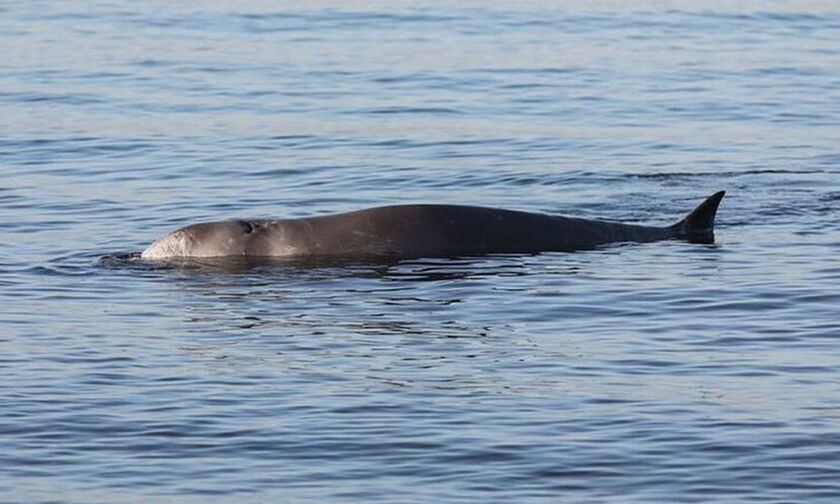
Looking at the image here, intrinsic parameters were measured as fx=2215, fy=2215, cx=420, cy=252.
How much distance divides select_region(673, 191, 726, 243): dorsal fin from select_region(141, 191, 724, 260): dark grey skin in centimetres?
16

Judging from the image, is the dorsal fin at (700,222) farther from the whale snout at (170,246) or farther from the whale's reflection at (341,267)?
the whale snout at (170,246)

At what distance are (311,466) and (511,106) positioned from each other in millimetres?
17691

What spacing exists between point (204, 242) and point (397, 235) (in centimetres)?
175

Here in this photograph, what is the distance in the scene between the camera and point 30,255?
19797 mm

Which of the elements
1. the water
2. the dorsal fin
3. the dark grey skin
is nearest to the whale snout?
the dark grey skin

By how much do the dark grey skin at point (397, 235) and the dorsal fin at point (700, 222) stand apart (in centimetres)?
16

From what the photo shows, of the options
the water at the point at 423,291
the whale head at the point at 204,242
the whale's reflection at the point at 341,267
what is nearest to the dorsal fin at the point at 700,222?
the water at the point at 423,291

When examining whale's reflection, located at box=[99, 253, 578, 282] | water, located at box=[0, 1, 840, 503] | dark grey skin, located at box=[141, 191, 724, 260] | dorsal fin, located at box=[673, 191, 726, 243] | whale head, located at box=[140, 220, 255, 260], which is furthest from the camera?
dorsal fin, located at box=[673, 191, 726, 243]

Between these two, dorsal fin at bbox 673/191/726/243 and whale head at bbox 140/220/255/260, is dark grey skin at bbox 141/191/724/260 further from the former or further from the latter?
dorsal fin at bbox 673/191/726/243

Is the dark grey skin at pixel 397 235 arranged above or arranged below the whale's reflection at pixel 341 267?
above

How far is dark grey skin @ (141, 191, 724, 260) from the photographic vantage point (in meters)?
19.5

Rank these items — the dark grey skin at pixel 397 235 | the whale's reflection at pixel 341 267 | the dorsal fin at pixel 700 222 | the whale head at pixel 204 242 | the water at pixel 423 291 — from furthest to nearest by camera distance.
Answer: the dorsal fin at pixel 700 222
the whale head at pixel 204 242
the dark grey skin at pixel 397 235
the whale's reflection at pixel 341 267
the water at pixel 423 291

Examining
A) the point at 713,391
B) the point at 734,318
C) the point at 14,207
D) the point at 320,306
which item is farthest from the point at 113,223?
the point at 713,391

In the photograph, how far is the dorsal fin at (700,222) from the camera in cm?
2012
